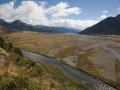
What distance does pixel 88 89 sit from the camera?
42.2 metres

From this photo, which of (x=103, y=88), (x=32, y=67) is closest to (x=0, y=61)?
(x=32, y=67)

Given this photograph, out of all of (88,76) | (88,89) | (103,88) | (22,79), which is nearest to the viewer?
(22,79)

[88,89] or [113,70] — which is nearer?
[88,89]

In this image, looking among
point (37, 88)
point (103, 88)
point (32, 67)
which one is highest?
point (37, 88)

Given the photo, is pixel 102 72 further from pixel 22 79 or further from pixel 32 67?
pixel 22 79

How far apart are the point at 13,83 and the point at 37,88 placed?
370 centimetres

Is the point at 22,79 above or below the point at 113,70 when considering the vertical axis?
above

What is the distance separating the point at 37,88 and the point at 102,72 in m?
47.6

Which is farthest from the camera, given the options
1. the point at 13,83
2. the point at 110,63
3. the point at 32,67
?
the point at 110,63

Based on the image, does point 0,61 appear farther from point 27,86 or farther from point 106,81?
point 106,81

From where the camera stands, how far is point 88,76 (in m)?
56.0

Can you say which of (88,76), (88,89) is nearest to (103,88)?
(88,89)

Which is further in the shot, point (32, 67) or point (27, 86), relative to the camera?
point (32, 67)

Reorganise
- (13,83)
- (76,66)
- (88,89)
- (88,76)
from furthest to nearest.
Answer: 1. (76,66)
2. (88,76)
3. (88,89)
4. (13,83)
